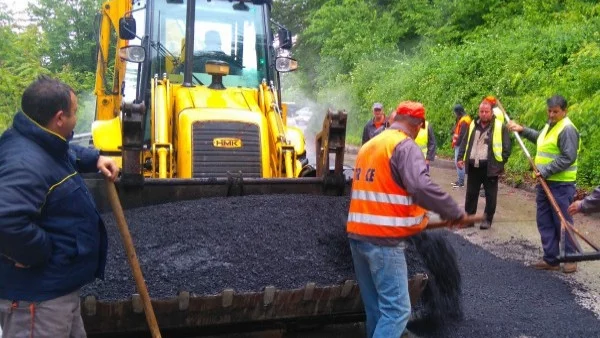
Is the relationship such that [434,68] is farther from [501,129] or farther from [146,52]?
[146,52]

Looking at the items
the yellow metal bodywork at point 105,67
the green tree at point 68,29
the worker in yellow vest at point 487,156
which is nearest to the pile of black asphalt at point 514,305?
the worker in yellow vest at point 487,156

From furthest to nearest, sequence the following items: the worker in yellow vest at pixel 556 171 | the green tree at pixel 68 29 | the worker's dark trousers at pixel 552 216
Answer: the green tree at pixel 68 29
the worker's dark trousers at pixel 552 216
the worker in yellow vest at pixel 556 171

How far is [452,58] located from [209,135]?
37.8 ft

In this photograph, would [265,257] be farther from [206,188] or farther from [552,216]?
[552,216]

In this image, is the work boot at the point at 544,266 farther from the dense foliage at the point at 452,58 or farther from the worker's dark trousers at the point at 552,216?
the dense foliage at the point at 452,58

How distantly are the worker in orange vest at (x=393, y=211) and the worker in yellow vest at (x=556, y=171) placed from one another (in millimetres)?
2803

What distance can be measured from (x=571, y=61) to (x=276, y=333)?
9.07 meters

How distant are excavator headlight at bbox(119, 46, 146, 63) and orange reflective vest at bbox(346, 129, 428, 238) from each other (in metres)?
2.66

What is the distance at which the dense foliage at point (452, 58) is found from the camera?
→ 10.4 metres

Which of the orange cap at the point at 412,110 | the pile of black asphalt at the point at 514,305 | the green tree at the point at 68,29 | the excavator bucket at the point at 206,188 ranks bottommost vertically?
the pile of black asphalt at the point at 514,305

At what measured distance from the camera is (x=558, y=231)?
19.7 feet

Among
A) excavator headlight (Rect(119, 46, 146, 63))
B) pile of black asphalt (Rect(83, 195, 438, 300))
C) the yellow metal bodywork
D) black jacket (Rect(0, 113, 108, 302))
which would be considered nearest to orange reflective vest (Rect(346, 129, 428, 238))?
pile of black asphalt (Rect(83, 195, 438, 300))

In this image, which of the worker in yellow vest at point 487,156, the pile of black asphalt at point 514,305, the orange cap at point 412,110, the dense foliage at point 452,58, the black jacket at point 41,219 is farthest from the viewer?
the dense foliage at point 452,58

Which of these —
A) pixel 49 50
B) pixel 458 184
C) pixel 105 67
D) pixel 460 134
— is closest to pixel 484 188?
pixel 460 134
